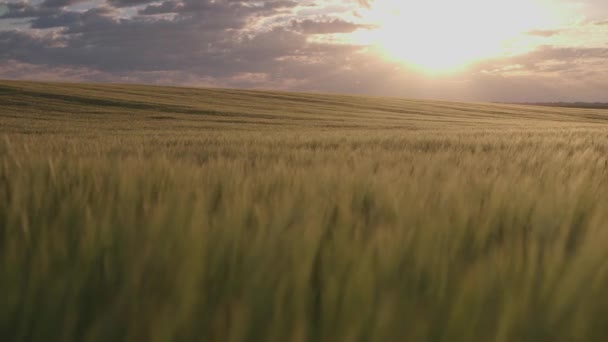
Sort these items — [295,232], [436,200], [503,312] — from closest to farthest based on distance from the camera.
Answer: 1. [503,312]
2. [295,232]
3. [436,200]

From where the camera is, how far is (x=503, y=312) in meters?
0.61

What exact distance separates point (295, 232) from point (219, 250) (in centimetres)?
13

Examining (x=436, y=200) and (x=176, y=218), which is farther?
(x=436, y=200)

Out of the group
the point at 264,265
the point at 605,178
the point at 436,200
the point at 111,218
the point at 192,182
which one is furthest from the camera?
the point at 605,178

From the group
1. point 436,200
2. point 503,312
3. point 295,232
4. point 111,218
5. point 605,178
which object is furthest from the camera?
point 605,178

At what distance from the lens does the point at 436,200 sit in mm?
1390

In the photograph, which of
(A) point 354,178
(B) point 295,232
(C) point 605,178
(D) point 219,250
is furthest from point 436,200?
(C) point 605,178

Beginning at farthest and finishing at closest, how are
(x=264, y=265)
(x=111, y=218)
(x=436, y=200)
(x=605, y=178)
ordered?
(x=605, y=178), (x=436, y=200), (x=111, y=218), (x=264, y=265)

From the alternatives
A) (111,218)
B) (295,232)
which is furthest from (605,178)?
(111,218)

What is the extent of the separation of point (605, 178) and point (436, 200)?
1460mm

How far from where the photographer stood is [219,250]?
822 millimetres

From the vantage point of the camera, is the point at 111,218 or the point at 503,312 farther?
the point at 111,218

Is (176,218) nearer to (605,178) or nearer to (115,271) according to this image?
(115,271)

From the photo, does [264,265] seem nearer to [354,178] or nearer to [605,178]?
[354,178]
